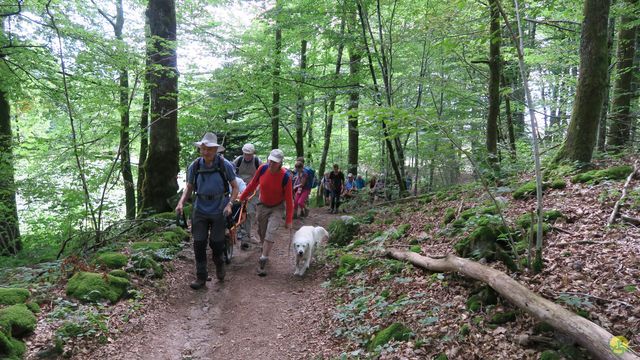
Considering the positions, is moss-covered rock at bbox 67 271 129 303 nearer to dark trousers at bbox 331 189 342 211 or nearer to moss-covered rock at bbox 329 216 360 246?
moss-covered rock at bbox 329 216 360 246

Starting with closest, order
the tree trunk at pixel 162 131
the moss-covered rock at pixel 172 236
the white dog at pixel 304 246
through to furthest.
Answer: the white dog at pixel 304 246 → the moss-covered rock at pixel 172 236 → the tree trunk at pixel 162 131

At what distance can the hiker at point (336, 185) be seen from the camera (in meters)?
14.0

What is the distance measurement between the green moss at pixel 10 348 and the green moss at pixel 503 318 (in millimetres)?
4489

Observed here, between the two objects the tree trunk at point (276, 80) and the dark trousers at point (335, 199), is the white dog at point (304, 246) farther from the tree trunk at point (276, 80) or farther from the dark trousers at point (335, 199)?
the tree trunk at point (276, 80)

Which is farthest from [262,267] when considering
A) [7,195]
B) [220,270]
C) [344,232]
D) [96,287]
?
[7,195]

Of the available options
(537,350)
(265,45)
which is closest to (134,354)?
(537,350)

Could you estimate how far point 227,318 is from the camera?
5633 millimetres

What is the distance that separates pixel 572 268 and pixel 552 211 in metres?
1.41

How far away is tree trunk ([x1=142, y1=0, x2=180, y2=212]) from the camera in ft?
30.1

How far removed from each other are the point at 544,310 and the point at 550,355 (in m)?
0.37

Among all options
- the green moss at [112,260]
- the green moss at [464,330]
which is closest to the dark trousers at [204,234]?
the green moss at [112,260]

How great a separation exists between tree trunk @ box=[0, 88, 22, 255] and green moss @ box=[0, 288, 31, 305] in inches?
168

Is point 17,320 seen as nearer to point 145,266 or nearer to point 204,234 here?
point 145,266

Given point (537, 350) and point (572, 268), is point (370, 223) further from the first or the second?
point (537, 350)
